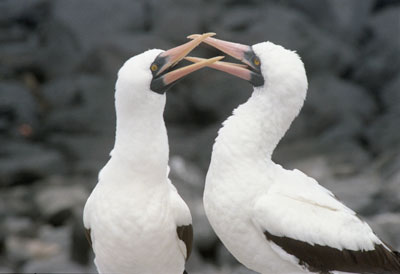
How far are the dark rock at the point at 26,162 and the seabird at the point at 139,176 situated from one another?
365 inches

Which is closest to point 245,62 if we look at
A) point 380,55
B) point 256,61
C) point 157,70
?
point 256,61

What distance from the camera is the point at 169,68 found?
3906mm

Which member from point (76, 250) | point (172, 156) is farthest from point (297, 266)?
point (172, 156)

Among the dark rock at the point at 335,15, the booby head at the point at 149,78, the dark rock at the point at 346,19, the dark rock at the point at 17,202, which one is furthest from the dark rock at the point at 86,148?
the booby head at the point at 149,78

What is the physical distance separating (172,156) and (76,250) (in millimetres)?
4130

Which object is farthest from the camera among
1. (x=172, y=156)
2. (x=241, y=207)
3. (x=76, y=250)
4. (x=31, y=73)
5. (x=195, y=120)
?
(x=31, y=73)

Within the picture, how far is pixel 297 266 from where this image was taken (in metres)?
3.87

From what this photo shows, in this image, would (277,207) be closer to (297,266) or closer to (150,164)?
(297,266)

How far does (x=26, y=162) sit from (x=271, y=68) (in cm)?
1025

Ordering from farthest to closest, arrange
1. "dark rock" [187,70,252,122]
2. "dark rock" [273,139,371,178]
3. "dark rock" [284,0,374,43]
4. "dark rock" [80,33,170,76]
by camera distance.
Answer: "dark rock" [284,0,374,43]
"dark rock" [80,33,170,76]
"dark rock" [187,70,252,122]
"dark rock" [273,139,371,178]

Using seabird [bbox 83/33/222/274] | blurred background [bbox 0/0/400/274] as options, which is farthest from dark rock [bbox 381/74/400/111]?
seabird [bbox 83/33/222/274]

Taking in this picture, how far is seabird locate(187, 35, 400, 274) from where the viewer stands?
3781 mm

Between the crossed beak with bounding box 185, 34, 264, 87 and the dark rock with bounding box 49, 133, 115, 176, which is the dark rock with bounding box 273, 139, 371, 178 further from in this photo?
the crossed beak with bounding box 185, 34, 264, 87

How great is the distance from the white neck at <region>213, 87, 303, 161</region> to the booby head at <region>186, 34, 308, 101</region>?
5 centimetres
